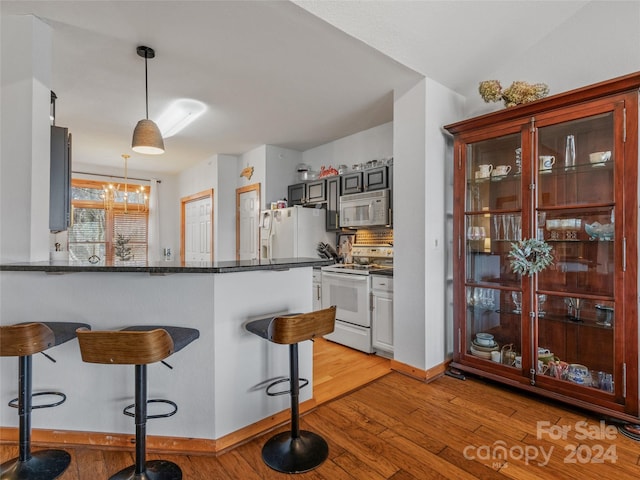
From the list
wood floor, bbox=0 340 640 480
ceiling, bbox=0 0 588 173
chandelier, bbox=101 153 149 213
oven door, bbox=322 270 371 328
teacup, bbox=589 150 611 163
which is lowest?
wood floor, bbox=0 340 640 480

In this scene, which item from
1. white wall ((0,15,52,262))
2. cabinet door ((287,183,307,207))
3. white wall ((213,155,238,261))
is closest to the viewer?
white wall ((0,15,52,262))

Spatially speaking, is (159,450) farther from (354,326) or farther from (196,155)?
(196,155)

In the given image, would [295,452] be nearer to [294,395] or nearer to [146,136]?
[294,395]

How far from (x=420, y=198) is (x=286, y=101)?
5.67 feet

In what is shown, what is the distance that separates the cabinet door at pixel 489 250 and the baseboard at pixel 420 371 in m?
0.22

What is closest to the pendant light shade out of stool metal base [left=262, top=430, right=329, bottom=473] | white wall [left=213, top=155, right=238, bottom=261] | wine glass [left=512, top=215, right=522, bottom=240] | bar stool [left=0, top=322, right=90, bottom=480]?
bar stool [left=0, top=322, right=90, bottom=480]

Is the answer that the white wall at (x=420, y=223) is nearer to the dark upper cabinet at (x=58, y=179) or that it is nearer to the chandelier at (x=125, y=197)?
the dark upper cabinet at (x=58, y=179)

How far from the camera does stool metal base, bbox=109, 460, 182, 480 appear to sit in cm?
159

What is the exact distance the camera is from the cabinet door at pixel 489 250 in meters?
2.67

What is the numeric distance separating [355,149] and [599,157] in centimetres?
269

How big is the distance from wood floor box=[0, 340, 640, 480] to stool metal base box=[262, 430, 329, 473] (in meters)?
0.04

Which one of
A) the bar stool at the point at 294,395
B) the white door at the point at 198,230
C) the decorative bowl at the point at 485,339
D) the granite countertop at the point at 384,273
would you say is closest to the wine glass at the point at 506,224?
the decorative bowl at the point at 485,339

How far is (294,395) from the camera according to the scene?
1827 millimetres

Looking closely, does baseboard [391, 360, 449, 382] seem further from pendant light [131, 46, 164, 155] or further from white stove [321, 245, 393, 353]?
pendant light [131, 46, 164, 155]
